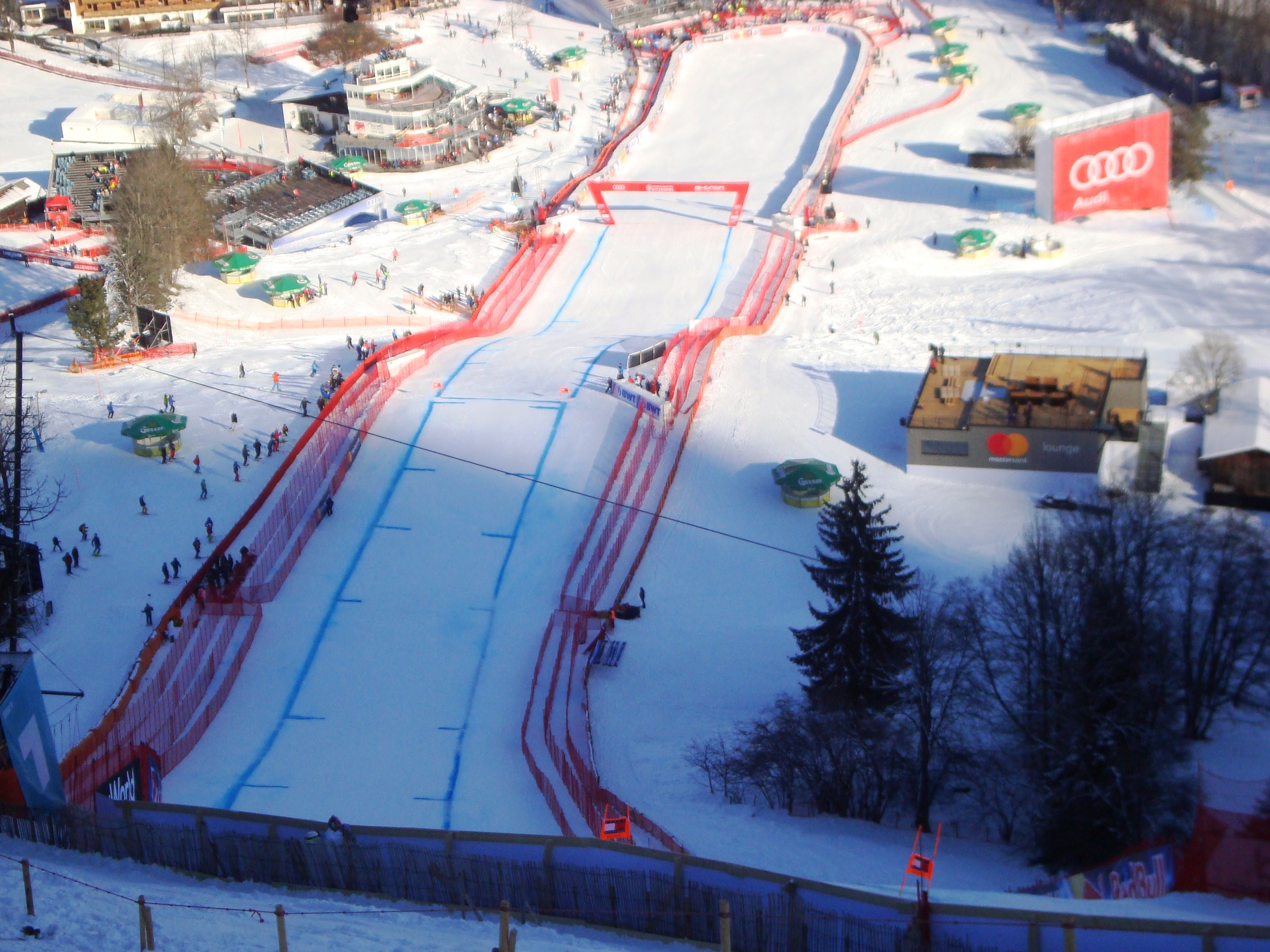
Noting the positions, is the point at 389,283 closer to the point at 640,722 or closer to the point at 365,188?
the point at 365,188

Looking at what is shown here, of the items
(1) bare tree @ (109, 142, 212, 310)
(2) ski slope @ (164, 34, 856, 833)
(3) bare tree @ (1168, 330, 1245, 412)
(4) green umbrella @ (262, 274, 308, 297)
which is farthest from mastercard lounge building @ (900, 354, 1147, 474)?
(1) bare tree @ (109, 142, 212, 310)

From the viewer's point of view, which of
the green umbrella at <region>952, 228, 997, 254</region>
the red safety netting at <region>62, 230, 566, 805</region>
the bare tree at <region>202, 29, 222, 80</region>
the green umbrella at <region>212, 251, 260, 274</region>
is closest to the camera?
the red safety netting at <region>62, 230, 566, 805</region>

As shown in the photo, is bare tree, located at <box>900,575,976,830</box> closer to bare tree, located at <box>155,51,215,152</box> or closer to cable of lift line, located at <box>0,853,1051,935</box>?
cable of lift line, located at <box>0,853,1051,935</box>

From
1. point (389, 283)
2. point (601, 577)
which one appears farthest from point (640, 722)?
point (389, 283)

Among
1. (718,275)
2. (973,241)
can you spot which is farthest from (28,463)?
(973,241)

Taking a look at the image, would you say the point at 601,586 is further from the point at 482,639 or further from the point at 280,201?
the point at 280,201

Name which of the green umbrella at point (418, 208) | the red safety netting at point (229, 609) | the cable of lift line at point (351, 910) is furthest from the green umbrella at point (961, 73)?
the cable of lift line at point (351, 910)
